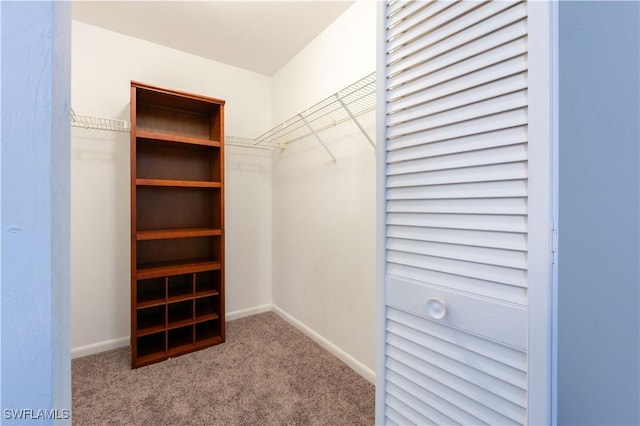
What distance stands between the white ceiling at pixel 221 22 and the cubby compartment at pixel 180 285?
185 centimetres

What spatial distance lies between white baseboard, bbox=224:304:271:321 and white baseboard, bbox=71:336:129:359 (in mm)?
782

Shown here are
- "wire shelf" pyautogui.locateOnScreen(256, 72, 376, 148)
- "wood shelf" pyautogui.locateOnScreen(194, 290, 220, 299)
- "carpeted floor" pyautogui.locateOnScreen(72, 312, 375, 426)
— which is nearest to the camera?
"carpeted floor" pyautogui.locateOnScreen(72, 312, 375, 426)

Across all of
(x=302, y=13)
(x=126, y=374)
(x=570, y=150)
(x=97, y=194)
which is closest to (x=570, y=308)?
(x=570, y=150)

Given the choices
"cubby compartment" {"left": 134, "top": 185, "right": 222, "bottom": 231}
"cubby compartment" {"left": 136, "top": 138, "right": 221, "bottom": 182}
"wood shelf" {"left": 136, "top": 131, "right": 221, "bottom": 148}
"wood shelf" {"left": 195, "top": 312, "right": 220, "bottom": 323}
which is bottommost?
"wood shelf" {"left": 195, "top": 312, "right": 220, "bottom": 323}

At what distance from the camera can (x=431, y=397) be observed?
749mm

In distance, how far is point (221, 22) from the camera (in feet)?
6.43

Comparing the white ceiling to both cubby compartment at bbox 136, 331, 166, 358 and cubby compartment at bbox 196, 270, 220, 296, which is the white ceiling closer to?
cubby compartment at bbox 196, 270, 220, 296

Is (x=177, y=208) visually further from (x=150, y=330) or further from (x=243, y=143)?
(x=150, y=330)

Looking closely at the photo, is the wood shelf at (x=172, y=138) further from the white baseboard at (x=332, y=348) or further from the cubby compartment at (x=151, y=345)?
the white baseboard at (x=332, y=348)

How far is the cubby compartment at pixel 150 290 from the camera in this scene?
6.74ft

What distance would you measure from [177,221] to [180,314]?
2.46 feet

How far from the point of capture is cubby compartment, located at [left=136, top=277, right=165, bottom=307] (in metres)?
2.05

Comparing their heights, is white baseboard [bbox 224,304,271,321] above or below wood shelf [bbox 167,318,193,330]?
below

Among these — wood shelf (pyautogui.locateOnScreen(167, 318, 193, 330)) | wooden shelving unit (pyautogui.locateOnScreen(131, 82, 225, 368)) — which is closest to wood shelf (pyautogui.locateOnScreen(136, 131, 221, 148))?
wooden shelving unit (pyautogui.locateOnScreen(131, 82, 225, 368))
